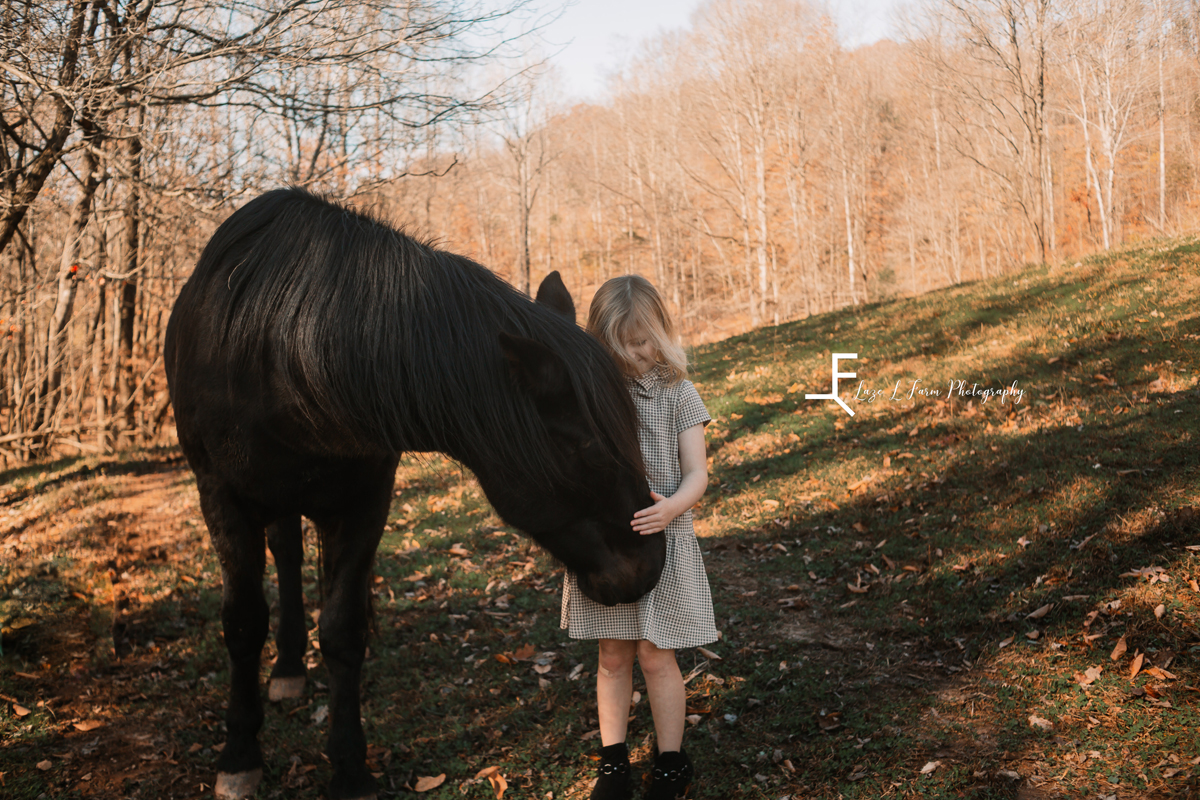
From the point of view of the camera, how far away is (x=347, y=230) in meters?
2.54

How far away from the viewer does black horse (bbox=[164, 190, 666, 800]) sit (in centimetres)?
213

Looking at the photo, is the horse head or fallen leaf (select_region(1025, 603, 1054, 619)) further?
fallen leaf (select_region(1025, 603, 1054, 619))

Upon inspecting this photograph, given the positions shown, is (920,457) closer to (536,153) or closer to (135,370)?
(135,370)

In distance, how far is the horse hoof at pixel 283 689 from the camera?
11.8ft

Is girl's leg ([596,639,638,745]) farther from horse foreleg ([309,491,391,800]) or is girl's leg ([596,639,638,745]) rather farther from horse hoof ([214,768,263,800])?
horse hoof ([214,768,263,800])

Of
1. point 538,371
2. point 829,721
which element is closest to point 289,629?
point 538,371

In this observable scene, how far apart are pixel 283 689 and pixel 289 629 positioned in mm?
297

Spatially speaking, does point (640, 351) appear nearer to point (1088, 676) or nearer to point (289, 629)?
point (1088, 676)

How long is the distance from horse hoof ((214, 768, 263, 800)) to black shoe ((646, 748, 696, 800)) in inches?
63.1

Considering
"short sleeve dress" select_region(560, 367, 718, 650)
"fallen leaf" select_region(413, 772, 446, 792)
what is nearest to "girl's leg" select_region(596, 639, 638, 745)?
"short sleeve dress" select_region(560, 367, 718, 650)

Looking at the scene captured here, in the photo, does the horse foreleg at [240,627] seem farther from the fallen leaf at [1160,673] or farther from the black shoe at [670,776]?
the fallen leaf at [1160,673]

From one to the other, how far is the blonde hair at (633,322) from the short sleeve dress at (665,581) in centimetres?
7

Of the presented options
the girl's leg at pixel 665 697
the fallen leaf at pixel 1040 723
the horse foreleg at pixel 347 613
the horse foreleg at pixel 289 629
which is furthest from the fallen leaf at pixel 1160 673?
the horse foreleg at pixel 289 629

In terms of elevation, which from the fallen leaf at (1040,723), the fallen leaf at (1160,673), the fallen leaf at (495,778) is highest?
the fallen leaf at (1160,673)
